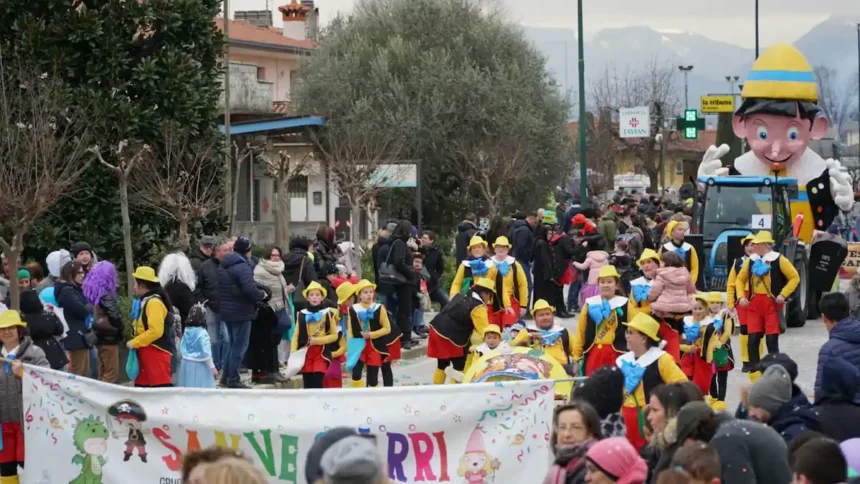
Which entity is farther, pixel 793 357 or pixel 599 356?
pixel 793 357

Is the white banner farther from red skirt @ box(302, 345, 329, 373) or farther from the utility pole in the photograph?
the utility pole

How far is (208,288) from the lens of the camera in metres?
15.2

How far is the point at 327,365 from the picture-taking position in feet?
46.8

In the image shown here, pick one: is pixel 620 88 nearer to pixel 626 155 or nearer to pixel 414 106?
pixel 626 155

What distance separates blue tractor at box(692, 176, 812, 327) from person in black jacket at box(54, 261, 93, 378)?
36.9ft

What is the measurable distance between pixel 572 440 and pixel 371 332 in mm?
7383

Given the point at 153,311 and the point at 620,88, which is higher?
the point at 620,88

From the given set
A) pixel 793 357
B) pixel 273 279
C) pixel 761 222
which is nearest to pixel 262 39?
pixel 761 222

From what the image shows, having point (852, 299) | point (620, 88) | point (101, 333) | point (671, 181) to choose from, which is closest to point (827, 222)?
point (852, 299)

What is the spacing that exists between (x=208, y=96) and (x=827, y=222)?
34.4 ft

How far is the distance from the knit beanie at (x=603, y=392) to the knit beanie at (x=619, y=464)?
214 cm

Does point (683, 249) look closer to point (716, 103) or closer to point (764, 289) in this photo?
point (764, 289)

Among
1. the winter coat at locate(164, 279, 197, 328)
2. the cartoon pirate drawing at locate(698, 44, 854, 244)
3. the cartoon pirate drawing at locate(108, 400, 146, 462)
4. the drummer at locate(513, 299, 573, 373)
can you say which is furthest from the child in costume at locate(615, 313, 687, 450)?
the cartoon pirate drawing at locate(698, 44, 854, 244)

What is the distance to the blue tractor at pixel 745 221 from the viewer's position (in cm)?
2261
